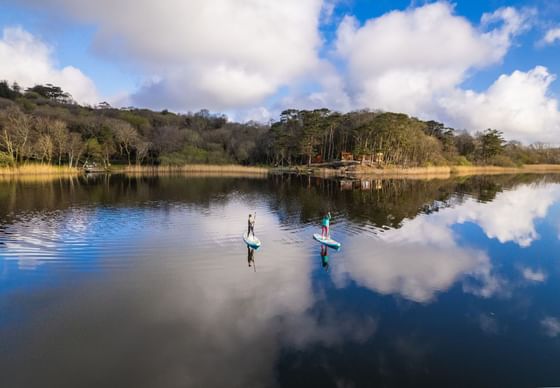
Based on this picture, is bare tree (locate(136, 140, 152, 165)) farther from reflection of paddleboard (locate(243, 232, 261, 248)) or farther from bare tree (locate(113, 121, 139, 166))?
reflection of paddleboard (locate(243, 232, 261, 248))

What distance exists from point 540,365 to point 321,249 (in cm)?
845

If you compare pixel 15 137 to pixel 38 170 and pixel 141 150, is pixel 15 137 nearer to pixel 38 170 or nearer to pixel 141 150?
pixel 38 170

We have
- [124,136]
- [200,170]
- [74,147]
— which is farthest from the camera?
[200,170]

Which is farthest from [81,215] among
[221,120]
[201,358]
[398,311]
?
[221,120]

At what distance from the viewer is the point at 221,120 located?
11025 centimetres

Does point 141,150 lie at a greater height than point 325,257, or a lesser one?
greater

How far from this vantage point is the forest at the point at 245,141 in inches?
2035

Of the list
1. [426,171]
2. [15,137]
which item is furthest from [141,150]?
[426,171]

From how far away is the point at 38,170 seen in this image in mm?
46938

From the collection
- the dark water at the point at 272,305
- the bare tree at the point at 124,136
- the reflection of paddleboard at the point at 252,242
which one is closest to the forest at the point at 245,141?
the bare tree at the point at 124,136

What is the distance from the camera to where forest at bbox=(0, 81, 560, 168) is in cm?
5169

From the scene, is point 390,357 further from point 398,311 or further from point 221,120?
point 221,120

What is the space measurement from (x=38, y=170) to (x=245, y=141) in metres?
41.3

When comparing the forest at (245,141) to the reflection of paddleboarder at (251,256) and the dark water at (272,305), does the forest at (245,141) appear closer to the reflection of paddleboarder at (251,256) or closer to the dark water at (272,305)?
the dark water at (272,305)
